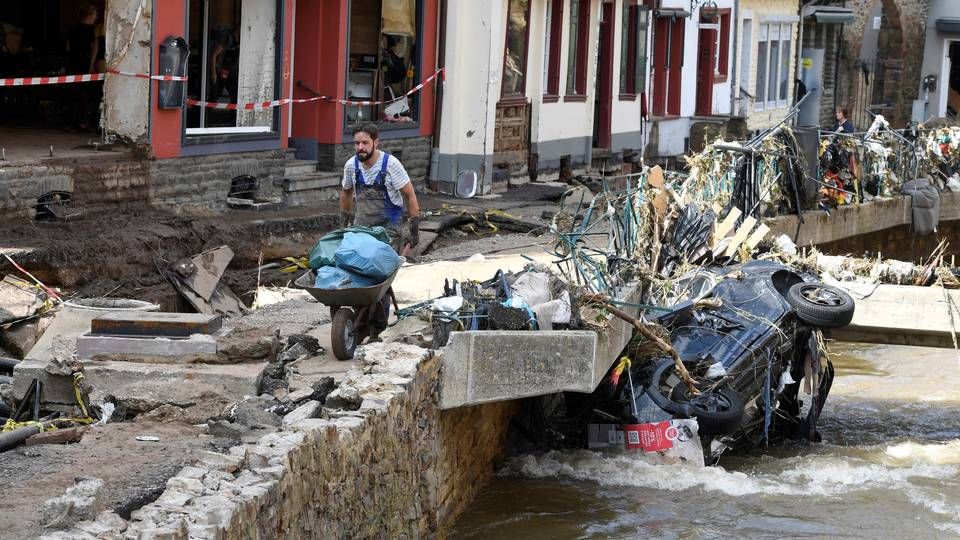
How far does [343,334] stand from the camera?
10.5m

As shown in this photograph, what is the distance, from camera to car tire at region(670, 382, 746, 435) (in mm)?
12477

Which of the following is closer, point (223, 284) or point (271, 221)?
point (223, 284)

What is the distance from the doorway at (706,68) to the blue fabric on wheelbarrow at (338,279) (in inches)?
974

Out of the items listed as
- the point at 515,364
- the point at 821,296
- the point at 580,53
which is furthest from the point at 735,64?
the point at 515,364

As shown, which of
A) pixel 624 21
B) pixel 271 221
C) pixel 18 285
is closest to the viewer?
pixel 18 285

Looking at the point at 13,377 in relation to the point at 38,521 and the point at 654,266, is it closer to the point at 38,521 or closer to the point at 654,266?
the point at 38,521

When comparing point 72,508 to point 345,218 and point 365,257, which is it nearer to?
point 365,257

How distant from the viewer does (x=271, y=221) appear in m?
17.3

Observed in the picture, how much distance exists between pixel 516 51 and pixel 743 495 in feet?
43.7

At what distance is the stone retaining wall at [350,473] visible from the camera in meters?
6.80

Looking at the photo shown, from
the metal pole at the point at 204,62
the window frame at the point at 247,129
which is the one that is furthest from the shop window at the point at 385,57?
the metal pole at the point at 204,62

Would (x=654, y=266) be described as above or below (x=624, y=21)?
below

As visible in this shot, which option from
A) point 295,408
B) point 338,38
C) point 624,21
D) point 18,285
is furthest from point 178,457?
point 624,21

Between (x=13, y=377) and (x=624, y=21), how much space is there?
21.1m
